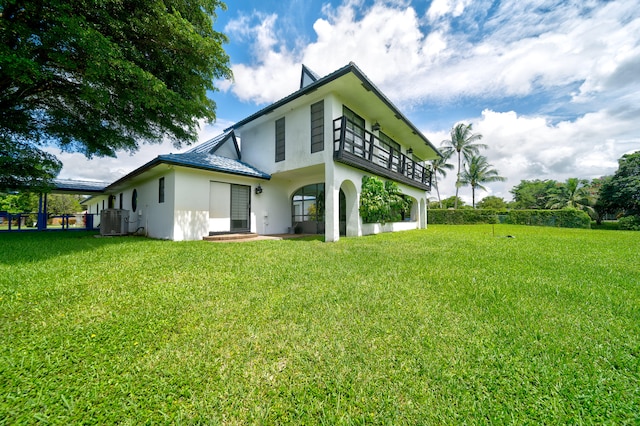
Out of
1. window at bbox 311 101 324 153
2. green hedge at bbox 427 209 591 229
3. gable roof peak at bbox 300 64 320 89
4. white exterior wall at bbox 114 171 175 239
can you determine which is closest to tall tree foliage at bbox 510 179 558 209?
green hedge at bbox 427 209 591 229

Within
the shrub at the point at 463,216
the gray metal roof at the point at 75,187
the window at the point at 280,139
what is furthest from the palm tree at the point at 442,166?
Result: the gray metal roof at the point at 75,187

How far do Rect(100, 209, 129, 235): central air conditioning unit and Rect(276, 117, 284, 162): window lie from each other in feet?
24.4

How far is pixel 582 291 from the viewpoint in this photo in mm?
3664

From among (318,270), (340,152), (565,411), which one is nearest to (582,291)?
(565,411)

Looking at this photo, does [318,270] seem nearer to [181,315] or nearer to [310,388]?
[181,315]

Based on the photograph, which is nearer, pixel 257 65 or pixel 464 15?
pixel 464 15

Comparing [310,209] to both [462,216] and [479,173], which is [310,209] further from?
[479,173]

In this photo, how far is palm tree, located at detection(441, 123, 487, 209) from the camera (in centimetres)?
2972

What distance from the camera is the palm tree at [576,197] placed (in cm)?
2761

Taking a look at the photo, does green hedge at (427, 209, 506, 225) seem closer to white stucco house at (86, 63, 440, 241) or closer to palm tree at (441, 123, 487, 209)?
palm tree at (441, 123, 487, 209)

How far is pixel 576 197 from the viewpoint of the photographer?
93.1ft

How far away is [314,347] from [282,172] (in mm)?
9147

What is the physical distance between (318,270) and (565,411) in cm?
357

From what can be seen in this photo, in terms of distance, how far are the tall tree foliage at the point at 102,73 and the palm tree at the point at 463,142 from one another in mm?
31156
